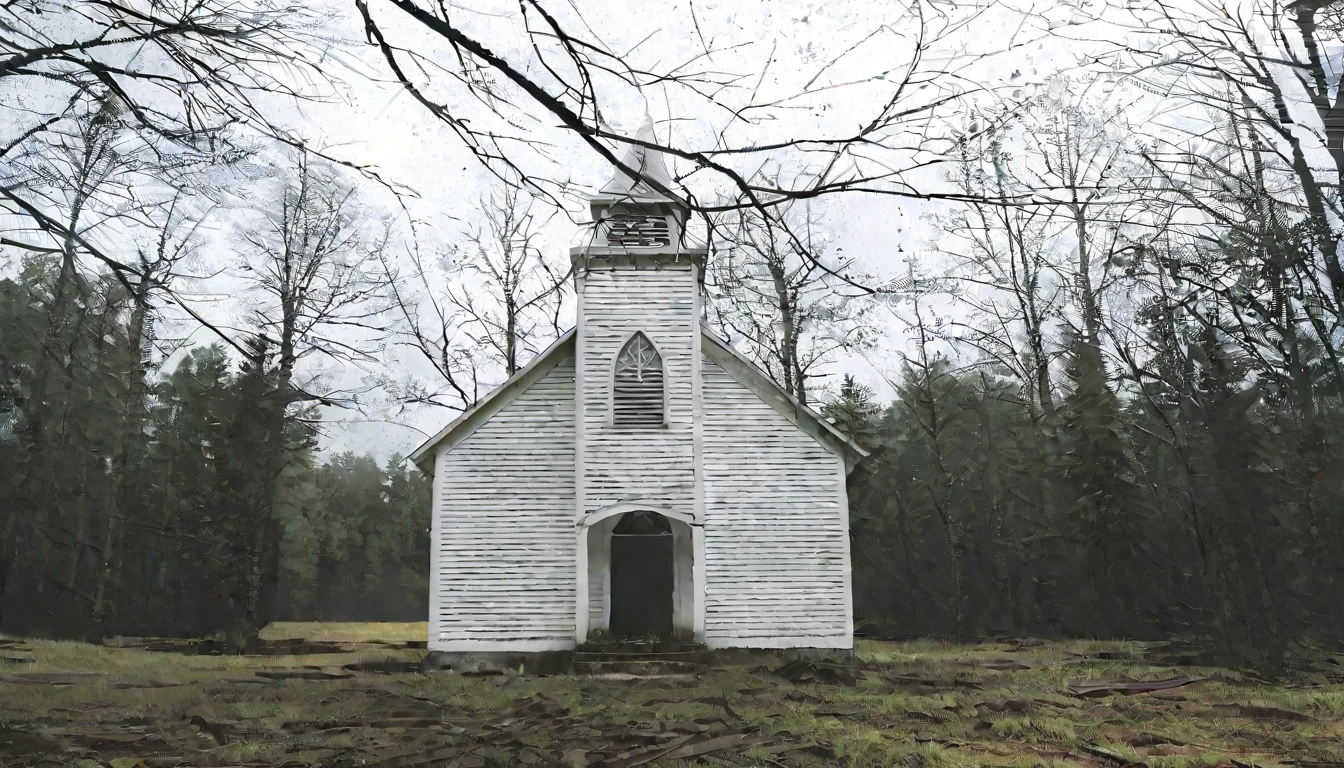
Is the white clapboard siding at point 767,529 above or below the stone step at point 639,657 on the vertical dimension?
above

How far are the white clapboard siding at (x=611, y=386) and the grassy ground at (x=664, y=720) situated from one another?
11.3 ft

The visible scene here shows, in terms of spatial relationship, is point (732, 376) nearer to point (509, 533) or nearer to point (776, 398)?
point (776, 398)

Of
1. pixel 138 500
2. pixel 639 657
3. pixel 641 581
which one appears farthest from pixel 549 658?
pixel 138 500

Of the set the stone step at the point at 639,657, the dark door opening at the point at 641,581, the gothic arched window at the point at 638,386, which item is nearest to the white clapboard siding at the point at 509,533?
the stone step at the point at 639,657

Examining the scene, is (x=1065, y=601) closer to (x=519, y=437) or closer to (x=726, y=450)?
(x=726, y=450)

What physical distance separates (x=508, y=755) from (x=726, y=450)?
9484 millimetres

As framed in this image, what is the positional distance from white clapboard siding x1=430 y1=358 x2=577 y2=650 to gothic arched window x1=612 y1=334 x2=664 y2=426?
1298 mm

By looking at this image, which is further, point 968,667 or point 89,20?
point 968,667

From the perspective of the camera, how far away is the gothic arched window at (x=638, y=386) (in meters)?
15.9

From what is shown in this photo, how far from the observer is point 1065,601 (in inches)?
1122

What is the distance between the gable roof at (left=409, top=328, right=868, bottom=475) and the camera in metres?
16.1

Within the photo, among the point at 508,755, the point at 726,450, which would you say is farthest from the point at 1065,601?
the point at 508,755

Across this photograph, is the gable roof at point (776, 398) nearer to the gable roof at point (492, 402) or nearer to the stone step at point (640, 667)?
the gable roof at point (492, 402)

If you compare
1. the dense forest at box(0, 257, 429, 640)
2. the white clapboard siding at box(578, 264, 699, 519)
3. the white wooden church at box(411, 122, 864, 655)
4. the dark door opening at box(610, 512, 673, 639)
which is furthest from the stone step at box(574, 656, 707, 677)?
the dense forest at box(0, 257, 429, 640)
